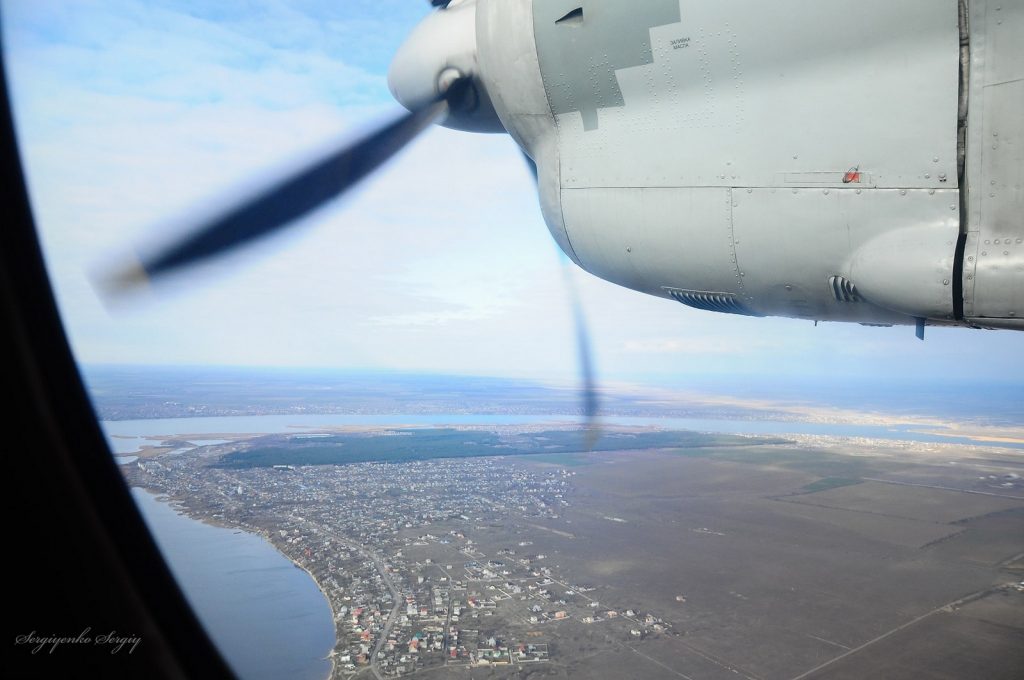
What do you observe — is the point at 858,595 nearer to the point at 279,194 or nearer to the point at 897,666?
the point at 897,666

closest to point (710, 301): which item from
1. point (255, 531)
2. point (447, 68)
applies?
point (447, 68)

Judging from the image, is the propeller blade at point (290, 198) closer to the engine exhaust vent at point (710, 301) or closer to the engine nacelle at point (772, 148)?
the engine nacelle at point (772, 148)

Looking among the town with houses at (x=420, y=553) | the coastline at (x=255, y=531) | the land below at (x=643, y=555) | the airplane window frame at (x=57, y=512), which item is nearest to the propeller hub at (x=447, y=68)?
the airplane window frame at (x=57, y=512)

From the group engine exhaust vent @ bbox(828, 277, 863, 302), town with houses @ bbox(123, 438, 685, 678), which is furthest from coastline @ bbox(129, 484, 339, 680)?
engine exhaust vent @ bbox(828, 277, 863, 302)

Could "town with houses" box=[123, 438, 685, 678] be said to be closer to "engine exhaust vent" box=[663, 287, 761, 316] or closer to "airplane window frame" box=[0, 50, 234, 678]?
"airplane window frame" box=[0, 50, 234, 678]

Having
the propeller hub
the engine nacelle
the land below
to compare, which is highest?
the propeller hub
